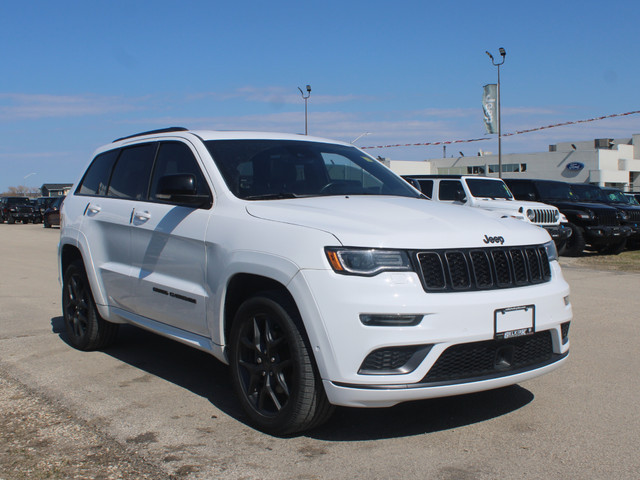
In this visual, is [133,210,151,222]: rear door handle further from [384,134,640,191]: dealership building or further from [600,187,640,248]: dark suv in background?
[384,134,640,191]: dealership building

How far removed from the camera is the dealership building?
6632cm

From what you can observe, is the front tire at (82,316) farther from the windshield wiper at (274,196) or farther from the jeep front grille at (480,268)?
the jeep front grille at (480,268)

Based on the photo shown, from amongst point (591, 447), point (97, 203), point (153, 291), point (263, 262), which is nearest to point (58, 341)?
point (97, 203)

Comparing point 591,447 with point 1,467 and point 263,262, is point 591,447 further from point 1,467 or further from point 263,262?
point 1,467

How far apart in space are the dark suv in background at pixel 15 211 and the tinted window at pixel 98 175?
43.0m

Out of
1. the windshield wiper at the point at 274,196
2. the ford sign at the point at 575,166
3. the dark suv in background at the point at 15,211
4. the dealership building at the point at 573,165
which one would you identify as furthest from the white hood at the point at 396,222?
the ford sign at the point at 575,166

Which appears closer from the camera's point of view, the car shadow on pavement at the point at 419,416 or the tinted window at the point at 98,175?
the car shadow on pavement at the point at 419,416

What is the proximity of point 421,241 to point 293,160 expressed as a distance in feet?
5.41

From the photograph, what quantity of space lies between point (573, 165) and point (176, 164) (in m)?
67.5

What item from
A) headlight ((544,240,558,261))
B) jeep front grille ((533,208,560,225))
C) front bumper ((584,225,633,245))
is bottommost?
front bumper ((584,225,633,245))

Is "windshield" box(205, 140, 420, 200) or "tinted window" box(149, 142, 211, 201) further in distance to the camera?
"tinted window" box(149, 142, 211, 201)

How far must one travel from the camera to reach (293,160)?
498 cm

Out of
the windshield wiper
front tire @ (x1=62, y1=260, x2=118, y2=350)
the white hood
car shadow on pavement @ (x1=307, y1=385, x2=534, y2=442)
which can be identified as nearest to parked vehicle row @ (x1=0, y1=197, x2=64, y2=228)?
front tire @ (x1=62, y1=260, x2=118, y2=350)

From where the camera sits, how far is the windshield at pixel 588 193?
1880cm
